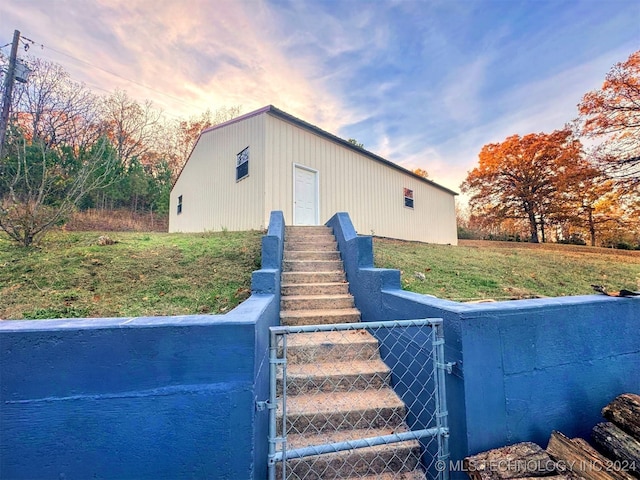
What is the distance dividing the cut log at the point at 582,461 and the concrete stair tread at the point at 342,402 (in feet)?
3.45

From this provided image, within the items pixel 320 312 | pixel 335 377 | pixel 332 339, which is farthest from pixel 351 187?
pixel 335 377

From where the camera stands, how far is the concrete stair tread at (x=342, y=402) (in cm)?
233

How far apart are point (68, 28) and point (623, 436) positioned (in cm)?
1353

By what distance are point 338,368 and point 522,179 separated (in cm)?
2178

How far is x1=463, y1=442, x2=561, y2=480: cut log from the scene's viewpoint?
5.08 ft

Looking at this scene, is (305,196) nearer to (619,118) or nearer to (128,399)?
(128,399)

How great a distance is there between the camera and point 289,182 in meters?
8.28

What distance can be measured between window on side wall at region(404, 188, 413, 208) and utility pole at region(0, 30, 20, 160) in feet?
47.3

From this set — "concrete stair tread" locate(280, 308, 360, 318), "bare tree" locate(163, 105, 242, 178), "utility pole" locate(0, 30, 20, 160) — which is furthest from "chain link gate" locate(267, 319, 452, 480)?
"bare tree" locate(163, 105, 242, 178)

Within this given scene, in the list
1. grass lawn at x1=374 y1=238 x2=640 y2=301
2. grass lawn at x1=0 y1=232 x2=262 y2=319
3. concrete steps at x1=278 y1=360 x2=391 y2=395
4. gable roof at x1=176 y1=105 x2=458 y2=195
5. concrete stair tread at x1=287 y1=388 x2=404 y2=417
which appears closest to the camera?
concrete stair tread at x1=287 y1=388 x2=404 y2=417

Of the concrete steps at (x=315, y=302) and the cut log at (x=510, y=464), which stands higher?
the concrete steps at (x=315, y=302)

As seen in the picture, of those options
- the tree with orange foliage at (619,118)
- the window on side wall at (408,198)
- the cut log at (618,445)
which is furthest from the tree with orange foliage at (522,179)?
the cut log at (618,445)

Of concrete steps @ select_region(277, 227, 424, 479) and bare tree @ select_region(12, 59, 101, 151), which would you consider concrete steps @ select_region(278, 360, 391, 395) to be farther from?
bare tree @ select_region(12, 59, 101, 151)

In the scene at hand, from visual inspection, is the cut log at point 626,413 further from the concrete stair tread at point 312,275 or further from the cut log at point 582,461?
the concrete stair tread at point 312,275
